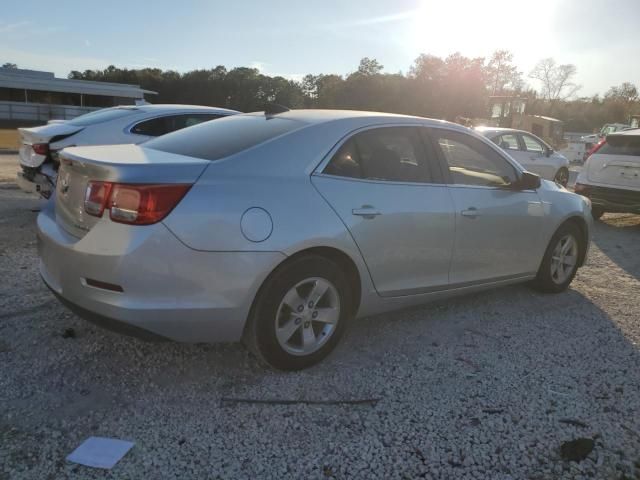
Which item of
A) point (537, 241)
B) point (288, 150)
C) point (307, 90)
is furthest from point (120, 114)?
point (307, 90)

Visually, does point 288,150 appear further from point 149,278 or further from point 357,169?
point 149,278

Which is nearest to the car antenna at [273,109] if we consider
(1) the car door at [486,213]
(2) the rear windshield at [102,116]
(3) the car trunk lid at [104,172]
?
(3) the car trunk lid at [104,172]

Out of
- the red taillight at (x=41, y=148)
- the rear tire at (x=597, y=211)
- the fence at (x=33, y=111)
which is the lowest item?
the fence at (x=33, y=111)

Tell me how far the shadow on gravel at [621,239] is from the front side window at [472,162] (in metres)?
2.67

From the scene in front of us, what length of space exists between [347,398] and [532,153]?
1127 centimetres

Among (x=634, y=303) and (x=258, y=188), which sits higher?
(x=258, y=188)

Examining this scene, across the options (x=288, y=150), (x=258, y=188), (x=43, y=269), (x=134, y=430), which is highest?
(x=288, y=150)

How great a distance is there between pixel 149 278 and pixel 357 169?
1.51 metres

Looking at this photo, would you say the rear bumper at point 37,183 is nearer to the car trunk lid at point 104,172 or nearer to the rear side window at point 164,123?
the rear side window at point 164,123

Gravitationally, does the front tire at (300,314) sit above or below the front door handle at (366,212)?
below

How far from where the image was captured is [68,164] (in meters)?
3.19

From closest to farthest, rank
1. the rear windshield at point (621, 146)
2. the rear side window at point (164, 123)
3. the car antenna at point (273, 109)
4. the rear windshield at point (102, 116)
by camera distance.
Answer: the car antenna at point (273, 109) → the rear windshield at point (102, 116) → the rear side window at point (164, 123) → the rear windshield at point (621, 146)

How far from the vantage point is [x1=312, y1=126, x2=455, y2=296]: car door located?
3361 mm

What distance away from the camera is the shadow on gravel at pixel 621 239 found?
6641 millimetres
